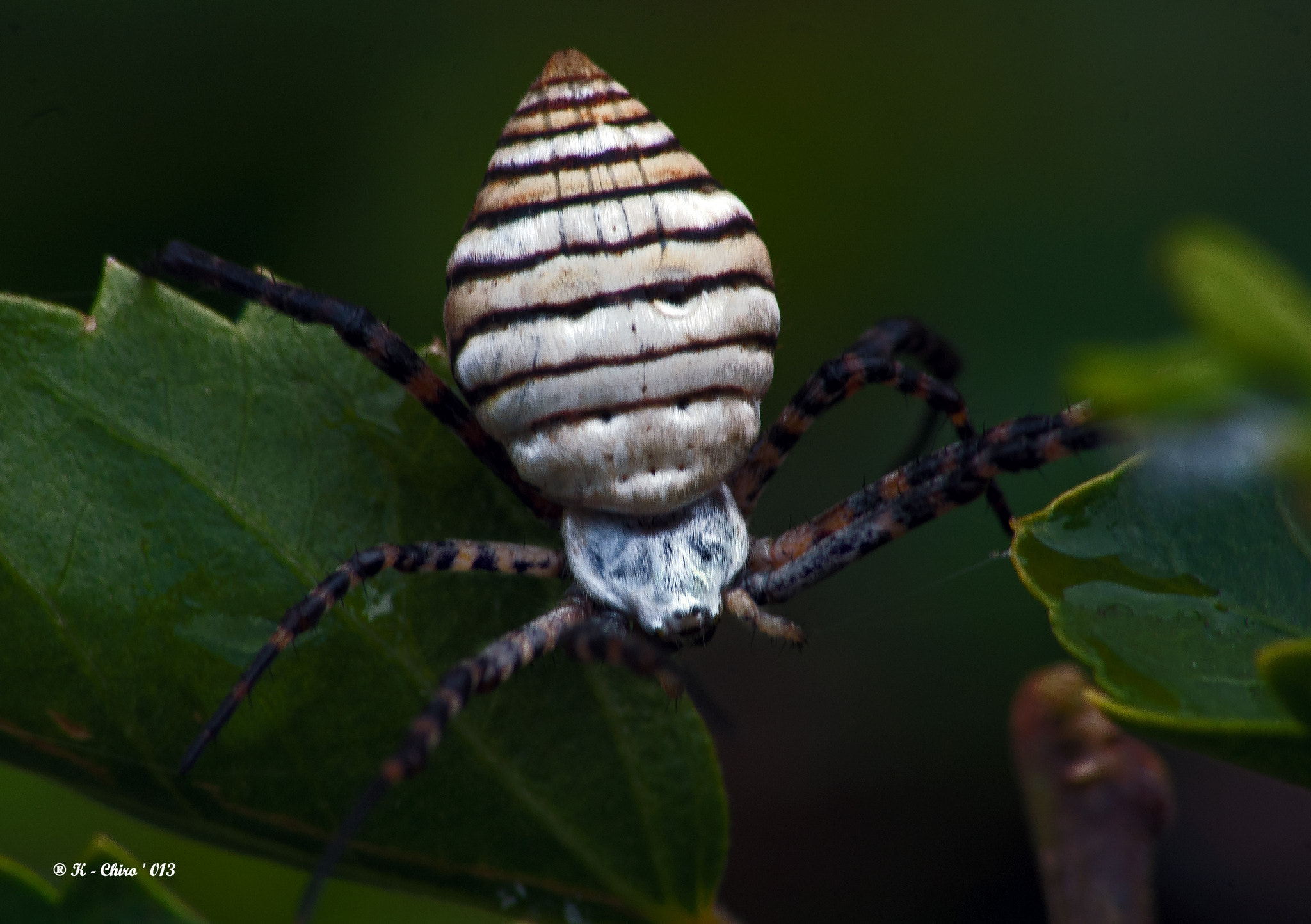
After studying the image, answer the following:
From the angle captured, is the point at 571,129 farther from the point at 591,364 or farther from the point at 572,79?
the point at 591,364

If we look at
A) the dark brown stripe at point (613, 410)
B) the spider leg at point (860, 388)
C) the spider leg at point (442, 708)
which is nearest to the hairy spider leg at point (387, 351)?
the dark brown stripe at point (613, 410)

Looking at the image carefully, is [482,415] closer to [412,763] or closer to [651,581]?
[651,581]

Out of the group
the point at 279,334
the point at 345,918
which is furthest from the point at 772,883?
the point at 279,334

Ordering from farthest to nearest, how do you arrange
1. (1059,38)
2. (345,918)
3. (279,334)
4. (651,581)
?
(1059,38), (345,918), (651,581), (279,334)

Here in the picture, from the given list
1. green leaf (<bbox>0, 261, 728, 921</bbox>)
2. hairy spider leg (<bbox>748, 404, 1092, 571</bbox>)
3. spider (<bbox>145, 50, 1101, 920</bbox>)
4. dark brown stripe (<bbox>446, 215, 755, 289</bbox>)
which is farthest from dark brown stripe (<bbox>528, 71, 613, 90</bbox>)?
hairy spider leg (<bbox>748, 404, 1092, 571</bbox>)

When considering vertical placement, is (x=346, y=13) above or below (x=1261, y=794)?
above

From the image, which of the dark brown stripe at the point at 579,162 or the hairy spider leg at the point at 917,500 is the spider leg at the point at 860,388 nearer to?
the hairy spider leg at the point at 917,500

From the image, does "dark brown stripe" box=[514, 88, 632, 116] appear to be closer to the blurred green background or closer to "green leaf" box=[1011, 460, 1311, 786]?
the blurred green background
